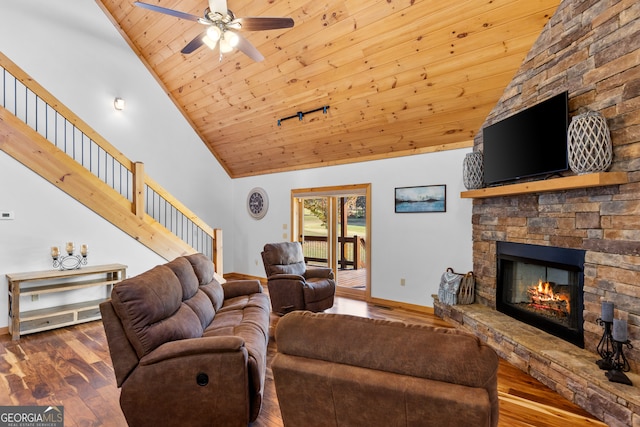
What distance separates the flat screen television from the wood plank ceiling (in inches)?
20.0

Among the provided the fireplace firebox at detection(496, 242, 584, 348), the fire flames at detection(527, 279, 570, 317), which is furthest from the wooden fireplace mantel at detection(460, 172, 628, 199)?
the fire flames at detection(527, 279, 570, 317)

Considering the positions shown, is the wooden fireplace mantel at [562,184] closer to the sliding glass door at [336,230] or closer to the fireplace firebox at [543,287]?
the fireplace firebox at [543,287]

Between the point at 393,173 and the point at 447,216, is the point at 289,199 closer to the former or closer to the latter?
the point at 393,173

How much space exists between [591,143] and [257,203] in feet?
18.3

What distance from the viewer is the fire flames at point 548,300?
3029mm

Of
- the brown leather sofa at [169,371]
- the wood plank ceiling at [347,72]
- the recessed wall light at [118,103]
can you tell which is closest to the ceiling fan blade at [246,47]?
the wood plank ceiling at [347,72]

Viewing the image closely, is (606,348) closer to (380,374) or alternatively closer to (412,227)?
(380,374)

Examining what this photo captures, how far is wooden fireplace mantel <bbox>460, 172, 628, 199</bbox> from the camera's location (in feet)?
7.95

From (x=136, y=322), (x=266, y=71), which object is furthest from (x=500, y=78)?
(x=136, y=322)

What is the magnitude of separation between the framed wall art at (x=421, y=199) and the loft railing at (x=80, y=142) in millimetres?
2970

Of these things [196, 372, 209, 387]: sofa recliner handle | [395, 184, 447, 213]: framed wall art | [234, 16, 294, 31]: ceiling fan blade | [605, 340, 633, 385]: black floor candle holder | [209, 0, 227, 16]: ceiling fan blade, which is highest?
[209, 0, 227, 16]: ceiling fan blade

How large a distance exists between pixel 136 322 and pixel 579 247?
3.40 m

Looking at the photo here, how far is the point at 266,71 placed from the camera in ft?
15.2

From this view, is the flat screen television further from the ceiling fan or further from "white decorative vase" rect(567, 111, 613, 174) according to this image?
the ceiling fan
